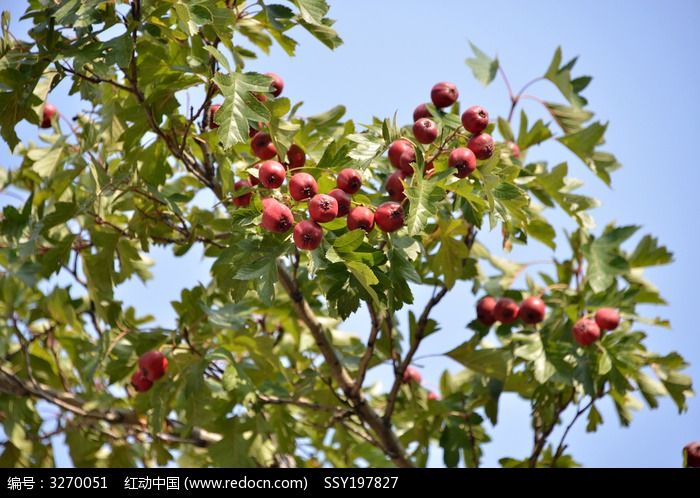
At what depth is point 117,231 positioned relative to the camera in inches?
132

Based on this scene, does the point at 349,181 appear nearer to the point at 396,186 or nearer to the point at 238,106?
the point at 396,186

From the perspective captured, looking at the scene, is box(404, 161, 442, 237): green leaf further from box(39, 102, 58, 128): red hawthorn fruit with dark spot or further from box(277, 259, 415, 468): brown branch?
box(39, 102, 58, 128): red hawthorn fruit with dark spot

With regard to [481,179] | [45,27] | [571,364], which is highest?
[45,27]

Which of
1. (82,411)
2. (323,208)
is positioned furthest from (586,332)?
(82,411)

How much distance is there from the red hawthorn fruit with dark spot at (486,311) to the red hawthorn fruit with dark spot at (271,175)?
1513 millimetres

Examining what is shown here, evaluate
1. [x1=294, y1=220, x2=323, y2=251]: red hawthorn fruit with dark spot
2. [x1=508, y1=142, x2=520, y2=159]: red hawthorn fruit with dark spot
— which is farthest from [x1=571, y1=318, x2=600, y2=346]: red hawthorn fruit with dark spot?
[x1=294, y1=220, x2=323, y2=251]: red hawthorn fruit with dark spot

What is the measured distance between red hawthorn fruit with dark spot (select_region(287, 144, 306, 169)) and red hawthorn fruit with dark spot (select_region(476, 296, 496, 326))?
1.29 m

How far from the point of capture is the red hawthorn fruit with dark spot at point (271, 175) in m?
2.63

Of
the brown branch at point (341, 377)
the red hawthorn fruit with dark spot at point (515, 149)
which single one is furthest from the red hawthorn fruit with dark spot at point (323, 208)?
the red hawthorn fruit with dark spot at point (515, 149)

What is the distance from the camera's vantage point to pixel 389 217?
2.54 meters

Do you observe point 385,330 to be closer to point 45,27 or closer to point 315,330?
point 315,330

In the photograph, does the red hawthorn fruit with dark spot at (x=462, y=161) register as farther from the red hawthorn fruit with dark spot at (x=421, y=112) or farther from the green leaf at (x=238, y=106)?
the green leaf at (x=238, y=106)
